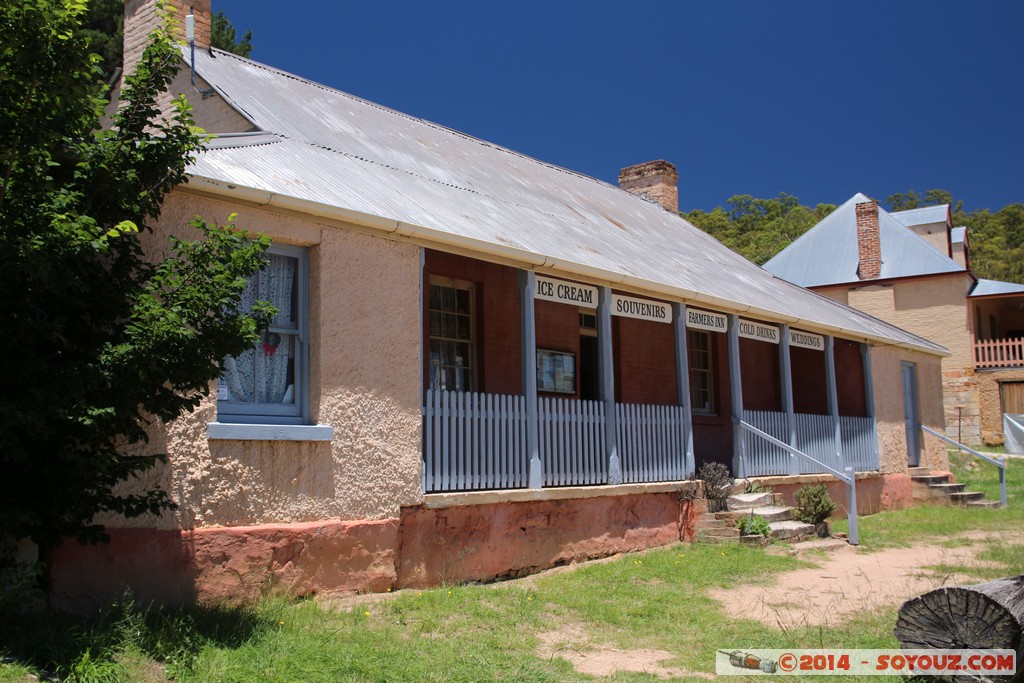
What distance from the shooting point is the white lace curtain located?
Result: 784 centimetres

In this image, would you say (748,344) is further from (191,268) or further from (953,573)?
(191,268)

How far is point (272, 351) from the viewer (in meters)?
8.05

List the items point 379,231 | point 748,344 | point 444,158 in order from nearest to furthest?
point 379,231 → point 444,158 → point 748,344

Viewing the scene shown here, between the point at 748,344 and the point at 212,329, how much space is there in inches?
536

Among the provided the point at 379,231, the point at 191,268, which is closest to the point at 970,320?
the point at 379,231

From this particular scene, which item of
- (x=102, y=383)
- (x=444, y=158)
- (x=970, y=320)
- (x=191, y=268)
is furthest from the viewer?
(x=970, y=320)

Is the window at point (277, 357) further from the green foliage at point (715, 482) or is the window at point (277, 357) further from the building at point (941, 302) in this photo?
the building at point (941, 302)

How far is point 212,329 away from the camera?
6031mm

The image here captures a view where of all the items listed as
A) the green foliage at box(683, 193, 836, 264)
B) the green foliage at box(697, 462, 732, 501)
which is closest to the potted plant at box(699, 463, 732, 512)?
the green foliage at box(697, 462, 732, 501)

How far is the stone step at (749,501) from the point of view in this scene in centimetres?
1296

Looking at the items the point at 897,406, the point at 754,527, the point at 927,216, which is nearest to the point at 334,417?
the point at 754,527

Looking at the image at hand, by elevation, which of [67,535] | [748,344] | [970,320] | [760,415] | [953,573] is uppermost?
[970,320]

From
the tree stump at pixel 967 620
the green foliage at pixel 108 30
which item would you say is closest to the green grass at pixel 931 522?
the tree stump at pixel 967 620

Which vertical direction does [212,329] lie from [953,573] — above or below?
above
